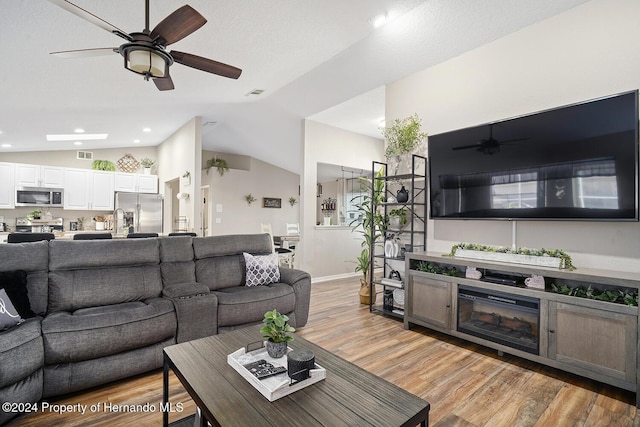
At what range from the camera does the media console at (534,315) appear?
205 centimetres

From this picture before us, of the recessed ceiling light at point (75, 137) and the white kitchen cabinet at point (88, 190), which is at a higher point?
the recessed ceiling light at point (75, 137)

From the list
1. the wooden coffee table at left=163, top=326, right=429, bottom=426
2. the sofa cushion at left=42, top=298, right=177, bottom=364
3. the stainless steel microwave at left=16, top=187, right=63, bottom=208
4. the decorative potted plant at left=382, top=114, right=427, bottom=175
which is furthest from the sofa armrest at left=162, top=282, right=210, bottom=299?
the stainless steel microwave at left=16, top=187, right=63, bottom=208

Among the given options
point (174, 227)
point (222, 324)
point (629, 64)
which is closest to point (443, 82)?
point (629, 64)

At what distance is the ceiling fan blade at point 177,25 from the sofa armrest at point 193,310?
1.88 meters

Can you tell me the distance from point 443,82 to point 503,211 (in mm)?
1684

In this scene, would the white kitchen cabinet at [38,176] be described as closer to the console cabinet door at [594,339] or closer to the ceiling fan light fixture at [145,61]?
the ceiling fan light fixture at [145,61]

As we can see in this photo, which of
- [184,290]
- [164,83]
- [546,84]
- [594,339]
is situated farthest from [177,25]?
[594,339]

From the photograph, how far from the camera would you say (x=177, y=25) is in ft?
5.75

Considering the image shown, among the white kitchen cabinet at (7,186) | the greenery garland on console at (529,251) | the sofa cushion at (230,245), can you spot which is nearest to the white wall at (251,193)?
the white kitchen cabinet at (7,186)

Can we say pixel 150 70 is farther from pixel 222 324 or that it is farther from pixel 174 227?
pixel 174 227

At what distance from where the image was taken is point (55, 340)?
1.93m

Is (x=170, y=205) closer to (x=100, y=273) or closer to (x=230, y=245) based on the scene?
(x=230, y=245)

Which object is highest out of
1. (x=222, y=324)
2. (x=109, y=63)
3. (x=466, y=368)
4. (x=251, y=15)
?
(x=251, y=15)

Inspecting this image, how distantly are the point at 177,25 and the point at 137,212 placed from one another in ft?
20.0
